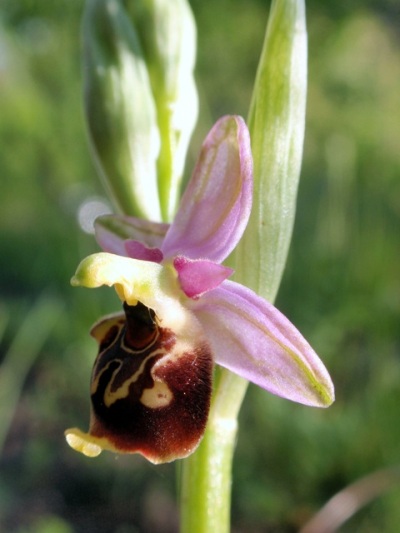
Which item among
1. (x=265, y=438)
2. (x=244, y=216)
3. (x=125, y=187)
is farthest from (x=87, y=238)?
(x=244, y=216)

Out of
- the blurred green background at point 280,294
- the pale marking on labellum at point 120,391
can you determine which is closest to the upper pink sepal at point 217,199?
the pale marking on labellum at point 120,391

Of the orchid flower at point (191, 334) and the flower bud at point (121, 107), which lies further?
the flower bud at point (121, 107)

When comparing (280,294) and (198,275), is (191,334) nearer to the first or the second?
(198,275)

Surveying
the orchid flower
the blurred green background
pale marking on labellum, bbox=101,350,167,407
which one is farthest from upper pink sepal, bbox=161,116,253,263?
the blurred green background

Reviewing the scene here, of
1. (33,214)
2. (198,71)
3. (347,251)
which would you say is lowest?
(33,214)

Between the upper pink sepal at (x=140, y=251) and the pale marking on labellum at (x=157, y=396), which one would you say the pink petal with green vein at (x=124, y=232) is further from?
the pale marking on labellum at (x=157, y=396)

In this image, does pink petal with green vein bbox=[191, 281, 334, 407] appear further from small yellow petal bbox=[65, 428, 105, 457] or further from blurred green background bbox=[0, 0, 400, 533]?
blurred green background bbox=[0, 0, 400, 533]

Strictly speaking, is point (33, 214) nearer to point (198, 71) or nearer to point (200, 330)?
point (198, 71)
